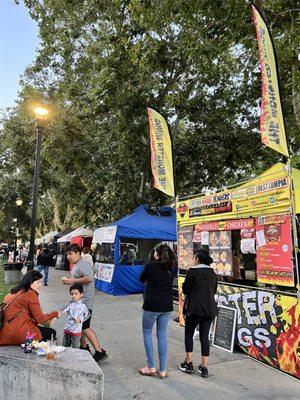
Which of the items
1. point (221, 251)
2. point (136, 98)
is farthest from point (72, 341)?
point (136, 98)

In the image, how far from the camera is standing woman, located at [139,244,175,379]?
4.79 m

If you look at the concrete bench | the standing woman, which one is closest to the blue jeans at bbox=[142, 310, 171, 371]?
the standing woman

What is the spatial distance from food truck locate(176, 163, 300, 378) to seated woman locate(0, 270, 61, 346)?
316 centimetres

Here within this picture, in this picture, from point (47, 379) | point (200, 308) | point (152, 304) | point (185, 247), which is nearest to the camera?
point (47, 379)

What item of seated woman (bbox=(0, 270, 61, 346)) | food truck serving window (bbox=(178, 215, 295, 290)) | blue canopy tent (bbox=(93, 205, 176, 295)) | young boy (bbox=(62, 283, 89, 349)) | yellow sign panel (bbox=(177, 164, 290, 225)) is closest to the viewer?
seated woman (bbox=(0, 270, 61, 346))

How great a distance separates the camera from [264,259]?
19.1 ft

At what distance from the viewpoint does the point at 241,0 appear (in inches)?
340

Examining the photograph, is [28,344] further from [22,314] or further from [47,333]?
[47,333]

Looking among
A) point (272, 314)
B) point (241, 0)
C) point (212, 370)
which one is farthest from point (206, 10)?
point (212, 370)

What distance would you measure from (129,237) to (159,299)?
8.41 metres

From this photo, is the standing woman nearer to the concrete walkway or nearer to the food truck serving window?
the concrete walkway

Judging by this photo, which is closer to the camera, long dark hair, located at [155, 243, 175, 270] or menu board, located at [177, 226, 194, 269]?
long dark hair, located at [155, 243, 175, 270]

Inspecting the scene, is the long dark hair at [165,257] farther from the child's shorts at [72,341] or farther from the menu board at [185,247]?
the menu board at [185,247]

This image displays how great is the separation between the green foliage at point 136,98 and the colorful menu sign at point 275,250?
219 inches
